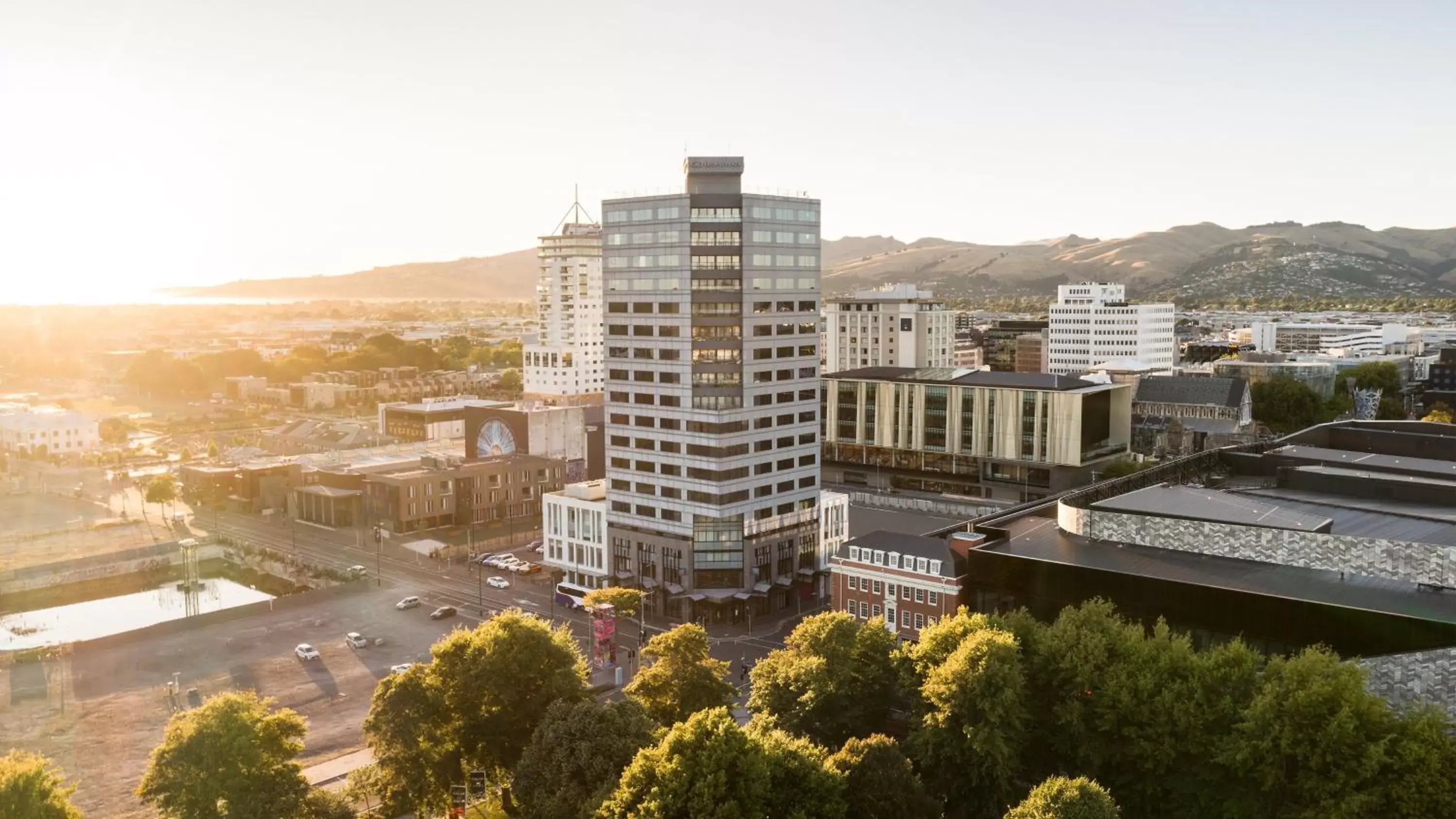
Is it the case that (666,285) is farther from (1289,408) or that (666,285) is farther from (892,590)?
(1289,408)

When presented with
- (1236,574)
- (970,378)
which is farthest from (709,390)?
(970,378)

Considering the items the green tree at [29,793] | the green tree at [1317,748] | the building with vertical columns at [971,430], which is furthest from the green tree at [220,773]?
the building with vertical columns at [971,430]

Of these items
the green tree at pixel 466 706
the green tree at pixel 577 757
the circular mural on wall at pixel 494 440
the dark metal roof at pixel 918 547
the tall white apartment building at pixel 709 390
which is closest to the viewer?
the green tree at pixel 577 757

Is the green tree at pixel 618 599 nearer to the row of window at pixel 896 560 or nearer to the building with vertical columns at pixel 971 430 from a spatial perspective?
the row of window at pixel 896 560

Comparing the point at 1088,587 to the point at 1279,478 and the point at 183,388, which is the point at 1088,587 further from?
the point at 183,388

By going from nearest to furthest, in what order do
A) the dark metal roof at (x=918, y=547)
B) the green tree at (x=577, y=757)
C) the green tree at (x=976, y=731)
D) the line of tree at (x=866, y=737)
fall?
the line of tree at (x=866, y=737)
the green tree at (x=577, y=757)
the green tree at (x=976, y=731)
the dark metal roof at (x=918, y=547)

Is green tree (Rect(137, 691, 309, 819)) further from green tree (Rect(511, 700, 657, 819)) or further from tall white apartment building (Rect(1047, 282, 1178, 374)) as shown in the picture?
tall white apartment building (Rect(1047, 282, 1178, 374))

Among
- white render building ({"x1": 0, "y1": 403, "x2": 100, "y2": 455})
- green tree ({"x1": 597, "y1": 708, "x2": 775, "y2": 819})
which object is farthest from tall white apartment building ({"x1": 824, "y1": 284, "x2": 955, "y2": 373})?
green tree ({"x1": 597, "y1": 708, "x2": 775, "y2": 819})
